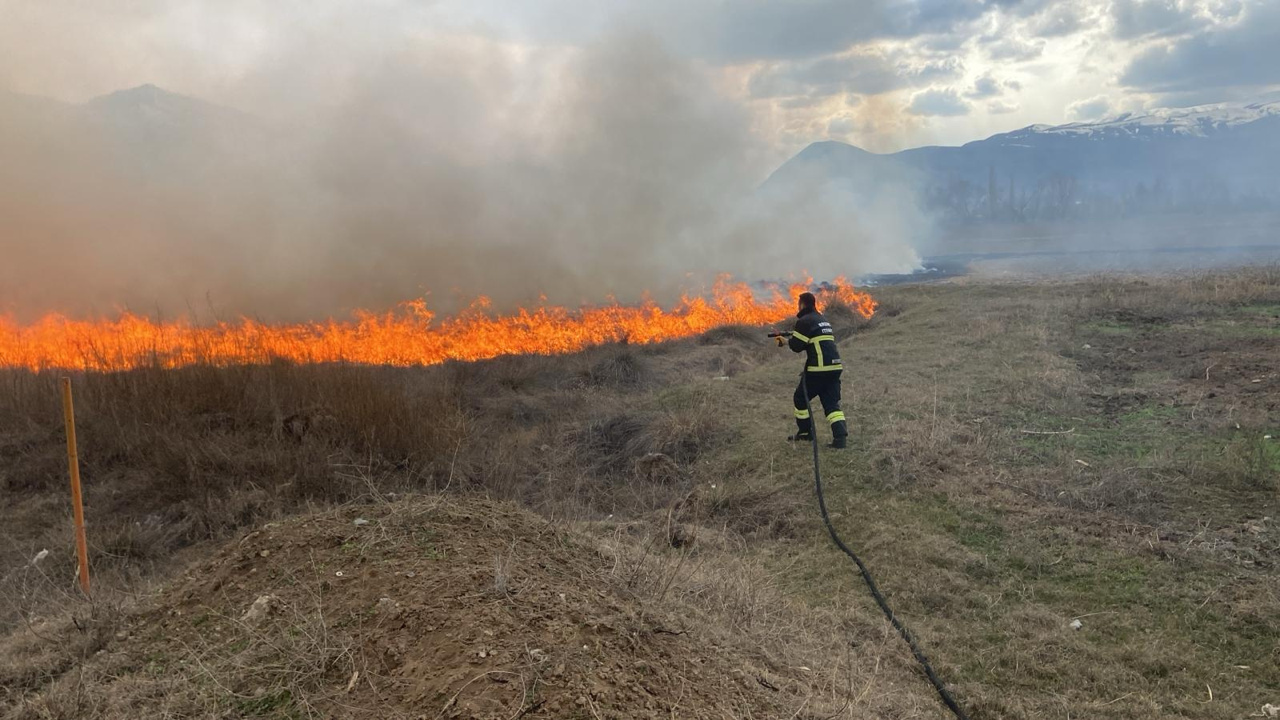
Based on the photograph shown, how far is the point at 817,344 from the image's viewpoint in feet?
28.7

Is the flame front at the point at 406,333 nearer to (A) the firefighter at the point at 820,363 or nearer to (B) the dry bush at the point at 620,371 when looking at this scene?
(B) the dry bush at the point at 620,371

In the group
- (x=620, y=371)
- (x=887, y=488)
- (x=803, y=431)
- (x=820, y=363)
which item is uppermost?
(x=820, y=363)

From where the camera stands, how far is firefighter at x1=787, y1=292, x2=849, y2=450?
28.7 feet

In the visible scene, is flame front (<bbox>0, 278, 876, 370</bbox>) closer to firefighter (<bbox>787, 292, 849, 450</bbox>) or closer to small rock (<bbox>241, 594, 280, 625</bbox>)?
firefighter (<bbox>787, 292, 849, 450</bbox>)

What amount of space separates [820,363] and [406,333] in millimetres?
13426

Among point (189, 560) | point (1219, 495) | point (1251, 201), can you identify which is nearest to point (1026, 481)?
point (1219, 495)

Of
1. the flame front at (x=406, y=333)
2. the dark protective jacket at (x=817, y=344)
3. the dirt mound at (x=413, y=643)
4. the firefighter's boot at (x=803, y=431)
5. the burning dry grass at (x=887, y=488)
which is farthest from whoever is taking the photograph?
the flame front at (x=406, y=333)

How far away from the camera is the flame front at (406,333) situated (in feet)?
34.8

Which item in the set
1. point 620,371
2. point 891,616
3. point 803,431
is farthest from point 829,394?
point 620,371

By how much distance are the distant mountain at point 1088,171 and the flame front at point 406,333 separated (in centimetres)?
1926

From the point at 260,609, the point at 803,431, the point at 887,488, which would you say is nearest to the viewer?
the point at 260,609

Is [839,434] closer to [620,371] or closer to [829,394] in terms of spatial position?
[829,394]

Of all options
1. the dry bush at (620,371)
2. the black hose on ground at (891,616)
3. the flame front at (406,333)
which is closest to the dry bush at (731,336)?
the flame front at (406,333)

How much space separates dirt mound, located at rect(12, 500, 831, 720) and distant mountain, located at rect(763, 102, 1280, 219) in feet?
126
